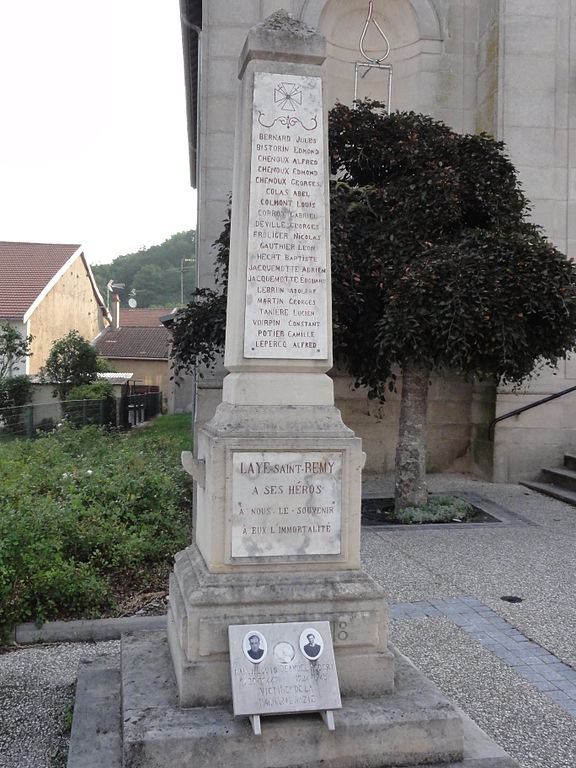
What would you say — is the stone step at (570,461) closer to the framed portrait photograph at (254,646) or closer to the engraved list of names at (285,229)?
the engraved list of names at (285,229)

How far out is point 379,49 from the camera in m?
12.5

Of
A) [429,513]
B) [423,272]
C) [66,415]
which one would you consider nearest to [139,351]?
[66,415]

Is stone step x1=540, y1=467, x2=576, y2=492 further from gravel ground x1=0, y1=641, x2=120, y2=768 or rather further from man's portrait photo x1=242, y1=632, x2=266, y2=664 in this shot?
man's portrait photo x1=242, y1=632, x2=266, y2=664

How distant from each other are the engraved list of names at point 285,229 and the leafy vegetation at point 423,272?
169 inches

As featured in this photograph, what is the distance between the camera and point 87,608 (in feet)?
16.8

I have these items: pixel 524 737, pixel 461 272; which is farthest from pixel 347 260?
pixel 524 737

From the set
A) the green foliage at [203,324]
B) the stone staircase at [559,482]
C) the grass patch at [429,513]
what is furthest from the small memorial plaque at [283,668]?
the stone staircase at [559,482]

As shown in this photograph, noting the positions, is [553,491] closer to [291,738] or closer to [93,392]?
[291,738]

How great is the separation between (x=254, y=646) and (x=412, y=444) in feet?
20.5

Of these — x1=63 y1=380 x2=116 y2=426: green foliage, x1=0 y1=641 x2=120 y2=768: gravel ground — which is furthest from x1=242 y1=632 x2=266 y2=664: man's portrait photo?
x1=63 y1=380 x2=116 y2=426: green foliage

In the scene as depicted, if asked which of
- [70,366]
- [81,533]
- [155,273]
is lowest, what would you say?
[81,533]

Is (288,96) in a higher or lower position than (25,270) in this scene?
lower

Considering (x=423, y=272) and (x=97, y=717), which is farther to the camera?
(x=423, y=272)

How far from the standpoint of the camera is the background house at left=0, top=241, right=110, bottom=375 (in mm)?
28016
